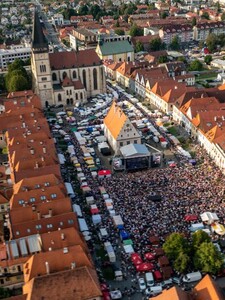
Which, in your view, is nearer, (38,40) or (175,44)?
(38,40)

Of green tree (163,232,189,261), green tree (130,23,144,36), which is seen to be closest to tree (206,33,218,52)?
green tree (130,23,144,36)

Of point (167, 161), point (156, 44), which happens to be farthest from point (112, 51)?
point (167, 161)

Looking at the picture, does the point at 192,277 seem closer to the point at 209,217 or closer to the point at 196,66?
the point at 209,217

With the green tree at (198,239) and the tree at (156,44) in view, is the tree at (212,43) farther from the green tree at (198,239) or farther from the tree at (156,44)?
the green tree at (198,239)

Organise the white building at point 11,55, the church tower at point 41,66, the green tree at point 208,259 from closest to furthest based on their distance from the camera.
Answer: the green tree at point 208,259 → the church tower at point 41,66 → the white building at point 11,55

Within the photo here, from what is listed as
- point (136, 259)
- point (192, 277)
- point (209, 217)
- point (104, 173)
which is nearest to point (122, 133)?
point (104, 173)

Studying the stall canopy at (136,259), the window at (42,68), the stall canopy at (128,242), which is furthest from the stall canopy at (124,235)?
the window at (42,68)

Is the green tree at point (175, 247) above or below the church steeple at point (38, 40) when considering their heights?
below
